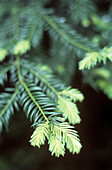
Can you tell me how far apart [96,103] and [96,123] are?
1.45ft

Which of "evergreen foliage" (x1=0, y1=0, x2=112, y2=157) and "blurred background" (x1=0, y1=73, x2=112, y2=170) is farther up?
"evergreen foliage" (x1=0, y1=0, x2=112, y2=157)

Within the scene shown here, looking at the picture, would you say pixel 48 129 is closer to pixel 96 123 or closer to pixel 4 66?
pixel 4 66

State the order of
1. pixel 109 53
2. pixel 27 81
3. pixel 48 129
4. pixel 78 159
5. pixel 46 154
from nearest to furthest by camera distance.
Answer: pixel 48 129
pixel 109 53
pixel 27 81
pixel 46 154
pixel 78 159

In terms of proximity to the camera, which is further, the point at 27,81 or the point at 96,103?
the point at 96,103

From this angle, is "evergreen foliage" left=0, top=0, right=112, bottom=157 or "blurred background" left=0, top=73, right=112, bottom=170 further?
"blurred background" left=0, top=73, right=112, bottom=170

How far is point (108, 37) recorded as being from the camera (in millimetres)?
1118

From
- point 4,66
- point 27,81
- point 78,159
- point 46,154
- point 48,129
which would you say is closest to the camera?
point 48,129

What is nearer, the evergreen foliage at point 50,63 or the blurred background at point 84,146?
the evergreen foliage at point 50,63

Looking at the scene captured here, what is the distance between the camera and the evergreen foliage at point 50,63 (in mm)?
662

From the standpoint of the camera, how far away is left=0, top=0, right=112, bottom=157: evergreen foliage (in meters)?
0.66

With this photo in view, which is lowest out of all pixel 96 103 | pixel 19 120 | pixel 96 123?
pixel 96 123

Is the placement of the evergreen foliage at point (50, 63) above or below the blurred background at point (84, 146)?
above

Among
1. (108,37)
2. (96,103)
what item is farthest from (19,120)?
(108,37)

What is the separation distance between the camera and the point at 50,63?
139 centimetres
